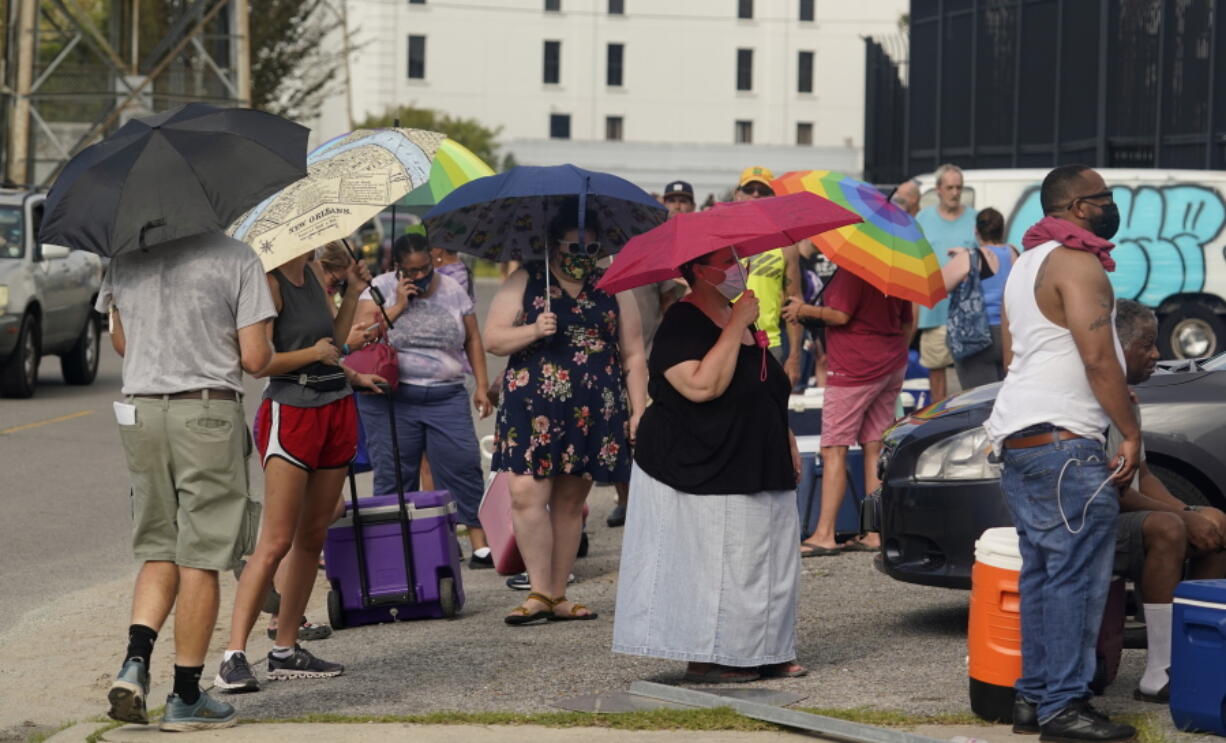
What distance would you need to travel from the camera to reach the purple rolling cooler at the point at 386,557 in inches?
329

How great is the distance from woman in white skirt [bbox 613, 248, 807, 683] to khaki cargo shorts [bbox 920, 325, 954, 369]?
6089 millimetres

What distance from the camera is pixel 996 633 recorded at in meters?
6.25

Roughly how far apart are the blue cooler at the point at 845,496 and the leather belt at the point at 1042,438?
172 inches

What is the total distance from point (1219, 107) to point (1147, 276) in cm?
206

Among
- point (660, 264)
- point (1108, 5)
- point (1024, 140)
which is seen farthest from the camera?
point (1024, 140)

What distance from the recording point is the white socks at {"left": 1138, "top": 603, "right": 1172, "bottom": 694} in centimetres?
635

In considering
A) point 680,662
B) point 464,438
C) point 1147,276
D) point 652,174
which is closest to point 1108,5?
point 1147,276

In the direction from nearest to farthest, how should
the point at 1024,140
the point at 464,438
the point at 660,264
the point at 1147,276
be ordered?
1. the point at 660,264
2. the point at 464,438
3. the point at 1147,276
4. the point at 1024,140

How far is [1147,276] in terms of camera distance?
67.1 feet

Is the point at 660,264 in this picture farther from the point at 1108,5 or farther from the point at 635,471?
the point at 1108,5

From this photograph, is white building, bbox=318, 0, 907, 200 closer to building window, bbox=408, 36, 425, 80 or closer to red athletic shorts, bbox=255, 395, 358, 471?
building window, bbox=408, 36, 425, 80

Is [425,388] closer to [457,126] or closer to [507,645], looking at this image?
[507,645]

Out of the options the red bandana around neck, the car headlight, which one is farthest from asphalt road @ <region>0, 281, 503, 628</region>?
the red bandana around neck

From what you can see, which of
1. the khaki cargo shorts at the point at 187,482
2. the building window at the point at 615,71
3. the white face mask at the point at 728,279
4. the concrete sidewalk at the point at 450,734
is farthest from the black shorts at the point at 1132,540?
the building window at the point at 615,71
